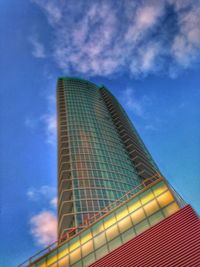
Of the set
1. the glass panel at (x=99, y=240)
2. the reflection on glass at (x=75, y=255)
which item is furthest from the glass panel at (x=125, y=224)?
the reflection on glass at (x=75, y=255)

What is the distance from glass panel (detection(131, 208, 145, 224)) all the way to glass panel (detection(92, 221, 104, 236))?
491 centimetres

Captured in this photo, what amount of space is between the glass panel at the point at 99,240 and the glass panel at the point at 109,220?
1.35 m

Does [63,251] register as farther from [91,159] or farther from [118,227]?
[91,159]

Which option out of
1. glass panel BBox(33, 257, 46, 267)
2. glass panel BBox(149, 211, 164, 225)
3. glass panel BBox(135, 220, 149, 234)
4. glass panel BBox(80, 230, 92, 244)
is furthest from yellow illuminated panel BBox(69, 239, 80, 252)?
glass panel BBox(149, 211, 164, 225)

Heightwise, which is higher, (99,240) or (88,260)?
(99,240)

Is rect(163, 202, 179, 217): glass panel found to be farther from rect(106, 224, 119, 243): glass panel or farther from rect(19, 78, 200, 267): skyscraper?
rect(106, 224, 119, 243): glass panel

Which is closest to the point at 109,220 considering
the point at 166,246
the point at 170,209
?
the point at 170,209

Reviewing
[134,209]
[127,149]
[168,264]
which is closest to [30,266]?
[134,209]

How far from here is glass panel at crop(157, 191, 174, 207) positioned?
31381mm

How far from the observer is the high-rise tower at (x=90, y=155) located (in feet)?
296

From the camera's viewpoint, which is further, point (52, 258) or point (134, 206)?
point (52, 258)

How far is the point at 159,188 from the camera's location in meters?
33.4

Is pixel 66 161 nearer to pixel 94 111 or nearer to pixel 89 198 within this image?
pixel 89 198

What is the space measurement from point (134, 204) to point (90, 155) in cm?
7321
